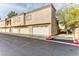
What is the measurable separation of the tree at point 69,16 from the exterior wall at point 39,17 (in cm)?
23

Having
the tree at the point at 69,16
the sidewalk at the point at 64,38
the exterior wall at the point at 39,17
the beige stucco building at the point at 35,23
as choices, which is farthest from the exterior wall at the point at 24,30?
the tree at the point at 69,16

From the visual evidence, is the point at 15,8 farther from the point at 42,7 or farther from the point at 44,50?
the point at 44,50

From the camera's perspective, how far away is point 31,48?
3.33m

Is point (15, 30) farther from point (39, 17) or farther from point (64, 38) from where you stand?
point (64, 38)

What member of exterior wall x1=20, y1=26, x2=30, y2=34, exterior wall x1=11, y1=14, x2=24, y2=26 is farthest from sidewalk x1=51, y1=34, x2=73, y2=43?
exterior wall x1=11, y1=14, x2=24, y2=26

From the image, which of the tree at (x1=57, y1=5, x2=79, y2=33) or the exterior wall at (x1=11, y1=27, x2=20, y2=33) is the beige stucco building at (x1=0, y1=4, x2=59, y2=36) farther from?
the tree at (x1=57, y1=5, x2=79, y2=33)

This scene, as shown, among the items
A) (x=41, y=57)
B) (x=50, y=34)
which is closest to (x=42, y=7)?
(x=50, y=34)

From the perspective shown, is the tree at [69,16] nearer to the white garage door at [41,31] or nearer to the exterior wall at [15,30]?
the white garage door at [41,31]

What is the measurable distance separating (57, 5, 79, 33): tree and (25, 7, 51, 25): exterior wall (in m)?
0.23

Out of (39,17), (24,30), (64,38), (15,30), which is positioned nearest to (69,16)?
(64,38)

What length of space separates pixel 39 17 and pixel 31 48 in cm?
65

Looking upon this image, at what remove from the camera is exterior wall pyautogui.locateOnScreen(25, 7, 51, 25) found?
330cm

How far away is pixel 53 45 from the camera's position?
10.9 feet

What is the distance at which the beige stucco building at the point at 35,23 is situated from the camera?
330cm
